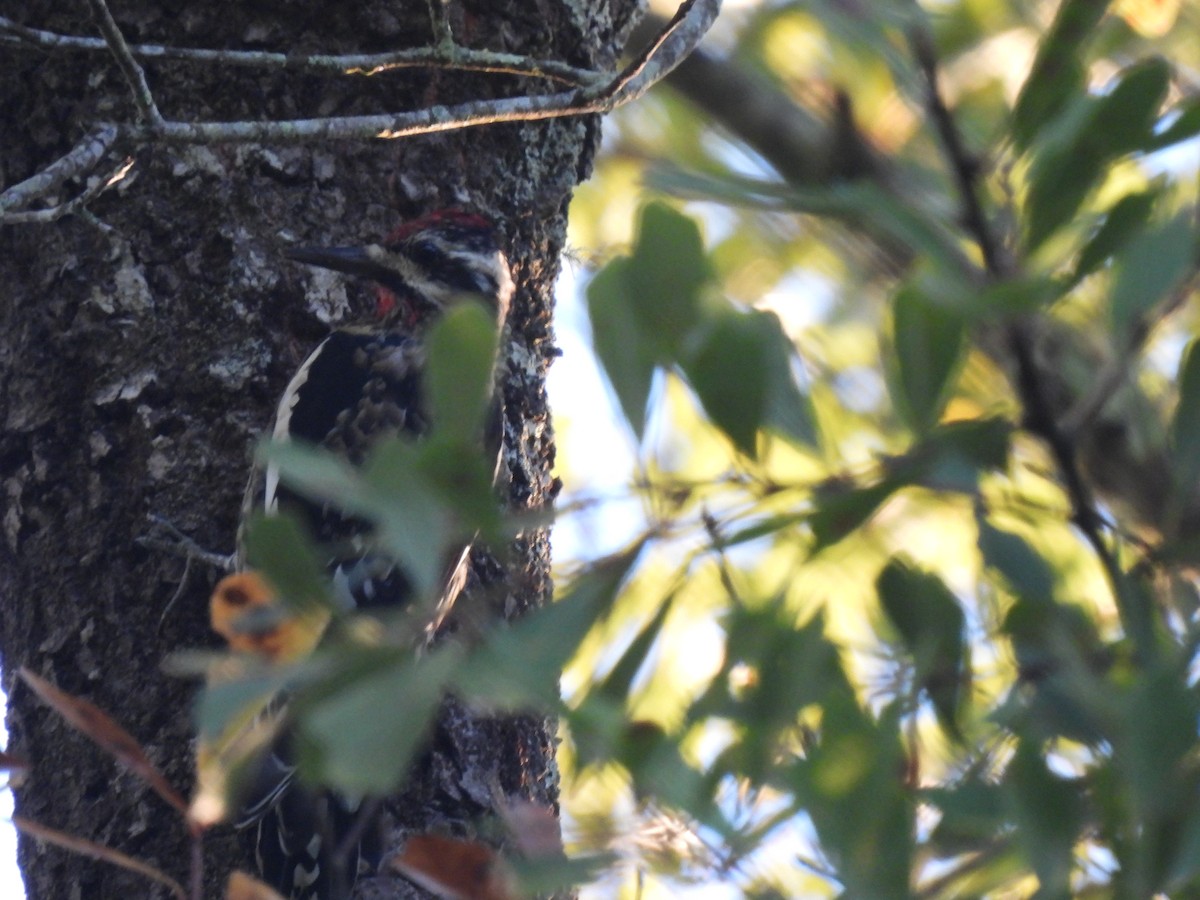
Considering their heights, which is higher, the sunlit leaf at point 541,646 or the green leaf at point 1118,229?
the green leaf at point 1118,229

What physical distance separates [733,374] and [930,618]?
0.91 ft

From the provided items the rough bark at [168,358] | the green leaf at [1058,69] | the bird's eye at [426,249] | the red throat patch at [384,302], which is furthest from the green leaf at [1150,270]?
the red throat patch at [384,302]

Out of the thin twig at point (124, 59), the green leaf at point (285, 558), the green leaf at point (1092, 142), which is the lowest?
the green leaf at point (285, 558)

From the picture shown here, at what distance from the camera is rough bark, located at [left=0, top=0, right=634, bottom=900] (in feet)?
7.11

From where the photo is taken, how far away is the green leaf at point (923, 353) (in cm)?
99

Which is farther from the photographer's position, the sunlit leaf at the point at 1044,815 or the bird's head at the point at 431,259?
the bird's head at the point at 431,259

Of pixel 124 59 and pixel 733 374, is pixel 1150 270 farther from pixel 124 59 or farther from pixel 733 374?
pixel 124 59

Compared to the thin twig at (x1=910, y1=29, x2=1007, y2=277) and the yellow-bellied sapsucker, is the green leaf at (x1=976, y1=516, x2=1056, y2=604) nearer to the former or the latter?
the thin twig at (x1=910, y1=29, x2=1007, y2=277)

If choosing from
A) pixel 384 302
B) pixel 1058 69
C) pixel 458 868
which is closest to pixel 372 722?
pixel 458 868

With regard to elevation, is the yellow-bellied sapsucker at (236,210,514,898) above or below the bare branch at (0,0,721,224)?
below

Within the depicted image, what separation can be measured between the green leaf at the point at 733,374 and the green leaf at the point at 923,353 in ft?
0.31

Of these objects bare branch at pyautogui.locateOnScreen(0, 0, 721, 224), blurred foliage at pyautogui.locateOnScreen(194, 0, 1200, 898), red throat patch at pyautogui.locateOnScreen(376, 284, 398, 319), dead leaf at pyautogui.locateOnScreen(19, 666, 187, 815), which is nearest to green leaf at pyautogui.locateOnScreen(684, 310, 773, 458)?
blurred foliage at pyautogui.locateOnScreen(194, 0, 1200, 898)

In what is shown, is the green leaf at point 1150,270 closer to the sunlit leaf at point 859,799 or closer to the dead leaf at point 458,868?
the sunlit leaf at point 859,799

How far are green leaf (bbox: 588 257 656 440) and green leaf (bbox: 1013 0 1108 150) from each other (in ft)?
1.09
